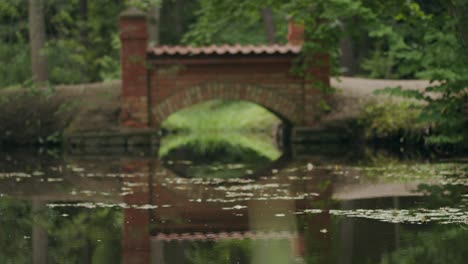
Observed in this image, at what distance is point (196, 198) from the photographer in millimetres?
13484

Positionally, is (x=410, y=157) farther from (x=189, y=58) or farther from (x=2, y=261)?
(x=2, y=261)

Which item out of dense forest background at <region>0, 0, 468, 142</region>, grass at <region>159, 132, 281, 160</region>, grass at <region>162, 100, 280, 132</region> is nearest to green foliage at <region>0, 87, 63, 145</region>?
dense forest background at <region>0, 0, 468, 142</region>

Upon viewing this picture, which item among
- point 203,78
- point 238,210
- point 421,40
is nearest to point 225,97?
point 203,78

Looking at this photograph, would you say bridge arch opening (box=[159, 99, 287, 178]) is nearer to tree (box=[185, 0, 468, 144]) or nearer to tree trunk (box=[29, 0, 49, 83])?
tree (box=[185, 0, 468, 144])

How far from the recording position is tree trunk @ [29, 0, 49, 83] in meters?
28.1

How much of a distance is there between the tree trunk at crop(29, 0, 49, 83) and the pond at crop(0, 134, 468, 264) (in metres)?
7.37

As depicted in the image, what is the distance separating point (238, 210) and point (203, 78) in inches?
531

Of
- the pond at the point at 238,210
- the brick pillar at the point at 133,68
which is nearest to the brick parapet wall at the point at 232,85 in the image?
the brick pillar at the point at 133,68

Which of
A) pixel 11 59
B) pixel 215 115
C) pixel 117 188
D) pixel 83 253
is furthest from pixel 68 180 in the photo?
pixel 215 115

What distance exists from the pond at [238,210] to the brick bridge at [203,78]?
13.0ft

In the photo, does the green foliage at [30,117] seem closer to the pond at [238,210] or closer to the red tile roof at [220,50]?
the red tile roof at [220,50]

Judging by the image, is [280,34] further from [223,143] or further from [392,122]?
[392,122]

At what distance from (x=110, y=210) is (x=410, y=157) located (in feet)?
31.7

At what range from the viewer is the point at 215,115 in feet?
124
